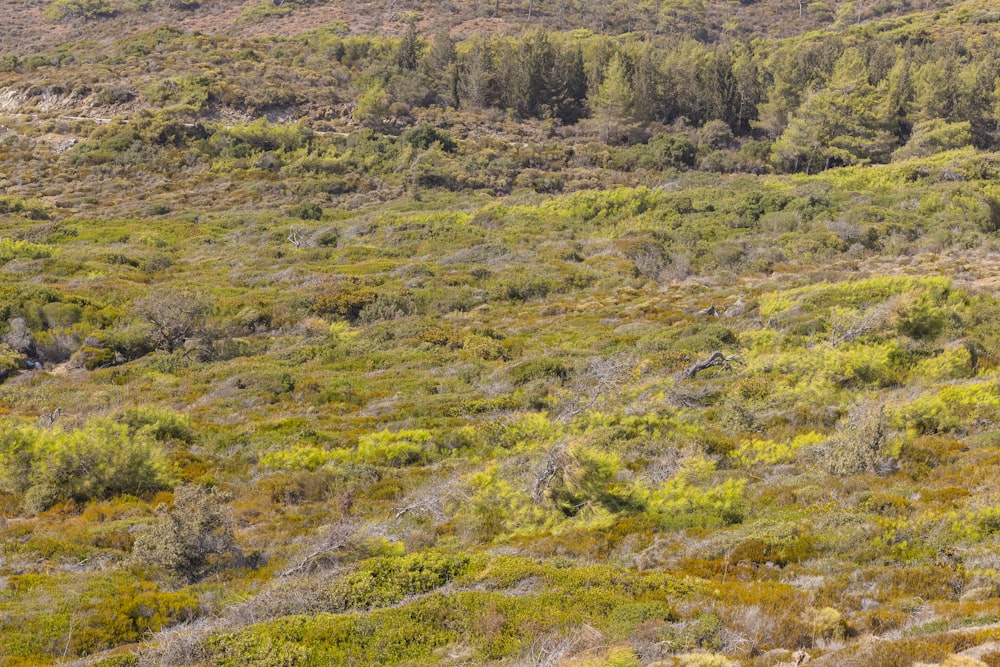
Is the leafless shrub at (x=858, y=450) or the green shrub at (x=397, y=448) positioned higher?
the leafless shrub at (x=858, y=450)

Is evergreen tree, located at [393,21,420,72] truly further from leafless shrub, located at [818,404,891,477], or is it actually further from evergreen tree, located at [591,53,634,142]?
leafless shrub, located at [818,404,891,477]

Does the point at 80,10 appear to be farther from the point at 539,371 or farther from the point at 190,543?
the point at 190,543

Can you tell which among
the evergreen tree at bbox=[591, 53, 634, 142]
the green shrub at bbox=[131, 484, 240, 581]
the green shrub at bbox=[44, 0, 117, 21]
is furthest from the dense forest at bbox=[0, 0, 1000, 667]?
the green shrub at bbox=[44, 0, 117, 21]

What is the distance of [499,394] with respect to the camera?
50.5 feet

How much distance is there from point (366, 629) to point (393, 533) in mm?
3002

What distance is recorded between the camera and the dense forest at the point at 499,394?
6285 mm

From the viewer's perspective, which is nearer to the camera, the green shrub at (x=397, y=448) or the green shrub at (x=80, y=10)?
the green shrub at (x=397, y=448)

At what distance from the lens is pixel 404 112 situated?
191 feet

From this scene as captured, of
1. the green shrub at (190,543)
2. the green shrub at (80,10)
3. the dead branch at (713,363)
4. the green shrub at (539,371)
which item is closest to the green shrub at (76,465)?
the green shrub at (190,543)

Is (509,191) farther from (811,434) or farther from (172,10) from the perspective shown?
(172,10)

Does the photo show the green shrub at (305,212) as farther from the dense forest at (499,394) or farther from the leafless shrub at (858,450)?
the leafless shrub at (858,450)

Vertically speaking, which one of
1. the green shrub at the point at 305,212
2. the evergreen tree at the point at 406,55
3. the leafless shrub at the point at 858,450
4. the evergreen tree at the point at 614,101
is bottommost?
the leafless shrub at the point at 858,450

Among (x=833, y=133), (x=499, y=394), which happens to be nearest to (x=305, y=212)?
(x=499, y=394)

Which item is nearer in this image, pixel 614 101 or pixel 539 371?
pixel 539 371
